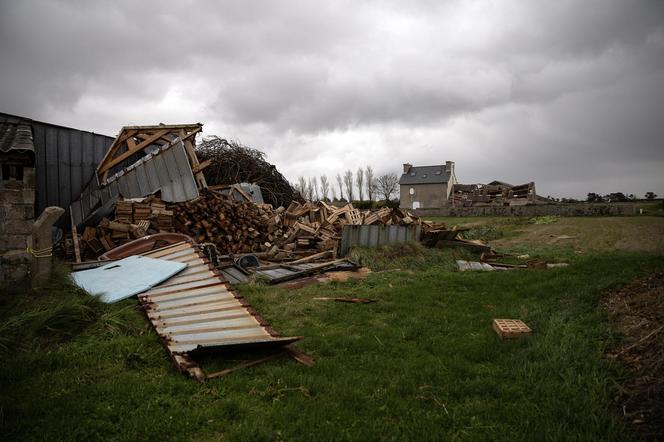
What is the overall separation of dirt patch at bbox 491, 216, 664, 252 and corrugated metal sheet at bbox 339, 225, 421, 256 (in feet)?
19.9

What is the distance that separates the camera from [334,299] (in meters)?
7.00

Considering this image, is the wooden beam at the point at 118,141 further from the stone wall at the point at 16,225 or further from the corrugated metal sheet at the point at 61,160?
the stone wall at the point at 16,225

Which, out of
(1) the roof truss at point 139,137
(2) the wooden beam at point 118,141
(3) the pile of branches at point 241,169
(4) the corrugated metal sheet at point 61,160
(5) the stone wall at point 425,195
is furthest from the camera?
(5) the stone wall at point 425,195

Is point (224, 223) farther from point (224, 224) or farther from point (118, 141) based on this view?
point (118, 141)

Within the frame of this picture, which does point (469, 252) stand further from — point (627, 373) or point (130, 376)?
point (130, 376)

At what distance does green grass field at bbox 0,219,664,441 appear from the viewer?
2920mm

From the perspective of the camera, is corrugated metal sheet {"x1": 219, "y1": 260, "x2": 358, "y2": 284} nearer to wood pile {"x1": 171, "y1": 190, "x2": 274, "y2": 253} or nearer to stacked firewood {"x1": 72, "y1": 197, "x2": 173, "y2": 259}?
wood pile {"x1": 171, "y1": 190, "x2": 274, "y2": 253}

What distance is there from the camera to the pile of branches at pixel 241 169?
16312mm

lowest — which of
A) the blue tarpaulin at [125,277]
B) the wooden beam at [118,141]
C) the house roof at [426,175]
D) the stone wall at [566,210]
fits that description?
the blue tarpaulin at [125,277]

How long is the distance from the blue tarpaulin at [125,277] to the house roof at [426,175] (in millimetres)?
43756

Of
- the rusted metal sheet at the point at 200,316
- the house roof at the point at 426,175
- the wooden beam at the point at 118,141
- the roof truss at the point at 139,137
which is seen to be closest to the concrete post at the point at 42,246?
the rusted metal sheet at the point at 200,316

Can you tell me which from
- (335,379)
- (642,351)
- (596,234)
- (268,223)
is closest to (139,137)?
(268,223)

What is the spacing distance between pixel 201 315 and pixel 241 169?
1222cm

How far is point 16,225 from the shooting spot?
244 inches
